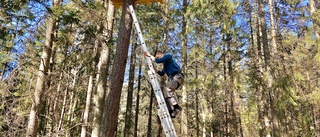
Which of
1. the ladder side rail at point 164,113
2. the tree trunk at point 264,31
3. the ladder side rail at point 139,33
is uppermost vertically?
the tree trunk at point 264,31

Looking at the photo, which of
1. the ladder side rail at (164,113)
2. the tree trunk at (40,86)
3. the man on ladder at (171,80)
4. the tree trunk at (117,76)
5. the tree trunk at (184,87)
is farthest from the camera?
the tree trunk at (184,87)

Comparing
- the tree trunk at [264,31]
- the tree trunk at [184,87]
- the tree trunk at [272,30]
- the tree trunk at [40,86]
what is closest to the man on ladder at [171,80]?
the tree trunk at [40,86]

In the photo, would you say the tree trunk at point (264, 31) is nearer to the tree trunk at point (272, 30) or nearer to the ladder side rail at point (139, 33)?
the tree trunk at point (272, 30)

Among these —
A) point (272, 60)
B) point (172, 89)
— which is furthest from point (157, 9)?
point (172, 89)

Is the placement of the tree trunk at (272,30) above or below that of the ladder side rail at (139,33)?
above

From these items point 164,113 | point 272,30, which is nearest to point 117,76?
point 164,113

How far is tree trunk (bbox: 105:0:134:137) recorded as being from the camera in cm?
423

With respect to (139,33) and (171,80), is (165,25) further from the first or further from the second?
(171,80)

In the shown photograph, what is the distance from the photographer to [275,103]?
381 inches

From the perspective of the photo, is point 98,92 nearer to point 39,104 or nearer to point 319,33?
point 39,104

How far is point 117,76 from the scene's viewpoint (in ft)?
14.4

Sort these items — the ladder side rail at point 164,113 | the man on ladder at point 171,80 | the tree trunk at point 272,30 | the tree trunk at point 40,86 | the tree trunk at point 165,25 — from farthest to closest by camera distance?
the tree trunk at point 165,25 < the tree trunk at point 272,30 < the tree trunk at point 40,86 < the man on ladder at point 171,80 < the ladder side rail at point 164,113

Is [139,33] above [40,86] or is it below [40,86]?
above

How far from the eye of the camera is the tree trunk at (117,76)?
4227 millimetres
